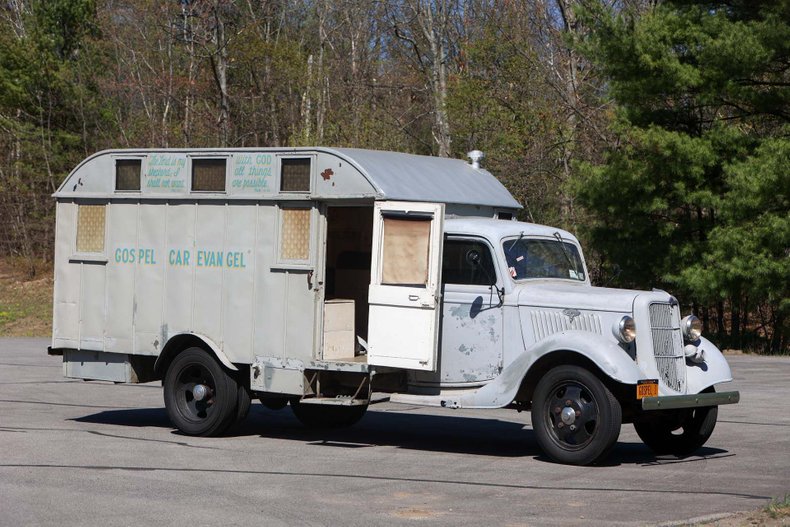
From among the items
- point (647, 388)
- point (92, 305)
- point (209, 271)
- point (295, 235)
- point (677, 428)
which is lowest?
point (677, 428)

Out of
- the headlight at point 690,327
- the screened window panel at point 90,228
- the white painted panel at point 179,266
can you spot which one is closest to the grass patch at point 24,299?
the screened window panel at point 90,228

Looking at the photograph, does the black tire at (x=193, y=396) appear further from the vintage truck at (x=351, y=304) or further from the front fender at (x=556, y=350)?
the front fender at (x=556, y=350)

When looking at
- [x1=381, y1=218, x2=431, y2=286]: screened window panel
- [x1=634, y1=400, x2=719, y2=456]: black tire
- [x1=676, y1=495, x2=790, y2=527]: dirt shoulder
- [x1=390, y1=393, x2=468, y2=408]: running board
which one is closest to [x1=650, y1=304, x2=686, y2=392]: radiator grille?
[x1=634, y1=400, x2=719, y2=456]: black tire

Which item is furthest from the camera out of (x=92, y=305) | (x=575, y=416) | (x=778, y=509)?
(x=92, y=305)

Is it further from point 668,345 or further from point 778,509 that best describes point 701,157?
point 778,509

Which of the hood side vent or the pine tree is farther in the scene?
the pine tree

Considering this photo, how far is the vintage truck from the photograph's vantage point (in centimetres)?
1122

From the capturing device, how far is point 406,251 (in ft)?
38.2

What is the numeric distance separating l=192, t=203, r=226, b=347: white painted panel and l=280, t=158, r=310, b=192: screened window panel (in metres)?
0.86

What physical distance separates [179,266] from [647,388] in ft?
17.7

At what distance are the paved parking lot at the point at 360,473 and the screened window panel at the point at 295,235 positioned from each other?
200cm

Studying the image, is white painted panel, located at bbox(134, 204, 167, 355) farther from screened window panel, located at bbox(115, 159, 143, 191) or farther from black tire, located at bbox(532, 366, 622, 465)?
black tire, located at bbox(532, 366, 622, 465)

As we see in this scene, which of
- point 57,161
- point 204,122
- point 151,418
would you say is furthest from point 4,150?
point 151,418

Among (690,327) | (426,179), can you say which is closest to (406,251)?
(426,179)
